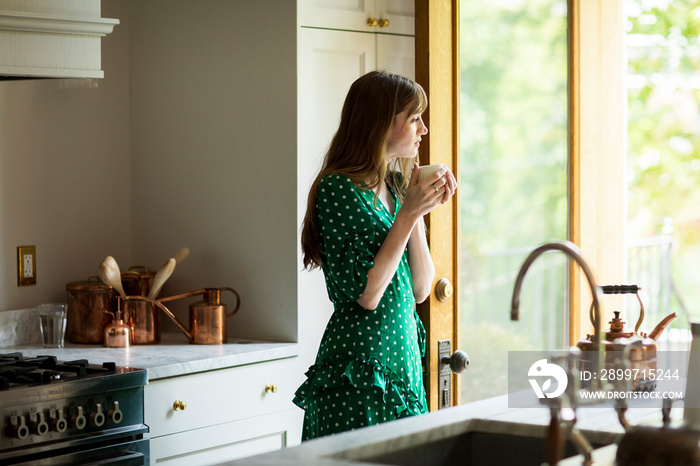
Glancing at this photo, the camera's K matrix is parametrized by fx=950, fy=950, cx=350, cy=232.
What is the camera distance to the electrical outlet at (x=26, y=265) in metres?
3.27

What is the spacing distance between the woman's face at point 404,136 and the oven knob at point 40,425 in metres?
Answer: 1.14

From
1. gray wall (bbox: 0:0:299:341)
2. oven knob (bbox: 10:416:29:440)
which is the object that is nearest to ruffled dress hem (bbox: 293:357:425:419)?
gray wall (bbox: 0:0:299:341)

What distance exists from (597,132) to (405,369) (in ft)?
5.23

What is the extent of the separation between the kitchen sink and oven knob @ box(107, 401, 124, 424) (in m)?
1.15

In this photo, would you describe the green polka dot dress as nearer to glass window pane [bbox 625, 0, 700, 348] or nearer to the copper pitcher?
the copper pitcher

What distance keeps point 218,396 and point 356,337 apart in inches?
24.4

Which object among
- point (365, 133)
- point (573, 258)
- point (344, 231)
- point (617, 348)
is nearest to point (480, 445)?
point (617, 348)

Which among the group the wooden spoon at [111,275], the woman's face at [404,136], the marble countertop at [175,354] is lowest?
the marble countertop at [175,354]

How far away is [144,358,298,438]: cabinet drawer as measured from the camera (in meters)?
2.75

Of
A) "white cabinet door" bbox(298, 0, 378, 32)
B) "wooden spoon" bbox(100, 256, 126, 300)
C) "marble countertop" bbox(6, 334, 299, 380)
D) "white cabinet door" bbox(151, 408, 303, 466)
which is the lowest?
"white cabinet door" bbox(151, 408, 303, 466)

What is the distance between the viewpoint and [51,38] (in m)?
2.78

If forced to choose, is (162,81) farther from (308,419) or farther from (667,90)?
(667,90)

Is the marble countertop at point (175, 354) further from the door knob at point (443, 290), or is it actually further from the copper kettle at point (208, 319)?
the door knob at point (443, 290)

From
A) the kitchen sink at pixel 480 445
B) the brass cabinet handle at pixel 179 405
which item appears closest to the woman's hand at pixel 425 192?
the kitchen sink at pixel 480 445
